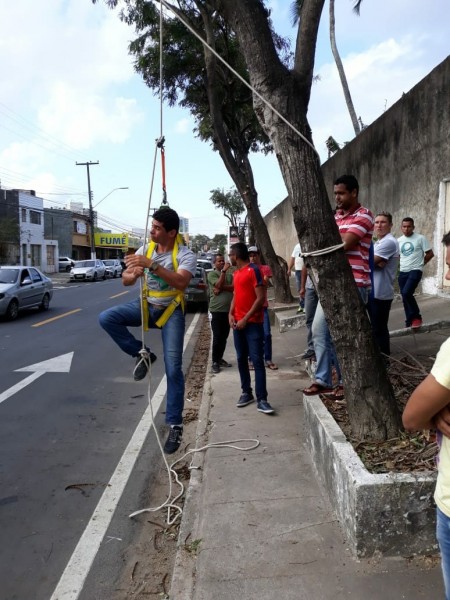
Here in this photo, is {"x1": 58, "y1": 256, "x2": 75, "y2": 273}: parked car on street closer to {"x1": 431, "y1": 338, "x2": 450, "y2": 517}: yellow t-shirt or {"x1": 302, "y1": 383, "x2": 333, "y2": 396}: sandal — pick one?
{"x1": 302, "y1": 383, "x2": 333, "y2": 396}: sandal

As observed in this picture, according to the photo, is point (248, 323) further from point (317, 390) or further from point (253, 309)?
point (317, 390)

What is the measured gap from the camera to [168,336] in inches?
176

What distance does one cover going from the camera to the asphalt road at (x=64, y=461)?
3.26 meters

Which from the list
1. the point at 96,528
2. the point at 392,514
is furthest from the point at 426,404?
the point at 96,528

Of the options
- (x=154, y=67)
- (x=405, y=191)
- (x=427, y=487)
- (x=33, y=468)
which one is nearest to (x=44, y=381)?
(x=33, y=468)

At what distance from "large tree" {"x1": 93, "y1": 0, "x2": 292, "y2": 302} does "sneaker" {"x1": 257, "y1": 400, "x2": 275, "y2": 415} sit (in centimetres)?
873

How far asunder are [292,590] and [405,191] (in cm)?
1058

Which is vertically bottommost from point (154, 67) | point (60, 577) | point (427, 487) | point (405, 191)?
point (60, 577)

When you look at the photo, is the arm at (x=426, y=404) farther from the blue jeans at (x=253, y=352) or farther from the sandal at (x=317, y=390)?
the blue jeans at (x=253, y=352)

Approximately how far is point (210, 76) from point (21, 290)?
775 cm

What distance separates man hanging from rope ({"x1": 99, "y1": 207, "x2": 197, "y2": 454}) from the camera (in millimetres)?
4352

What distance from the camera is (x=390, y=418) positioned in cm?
360

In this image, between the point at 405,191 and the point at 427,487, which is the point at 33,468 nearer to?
the point at 427,487

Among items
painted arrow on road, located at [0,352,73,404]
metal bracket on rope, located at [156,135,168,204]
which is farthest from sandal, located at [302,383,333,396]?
painted arrow on road, located at [0,352,73,404]
